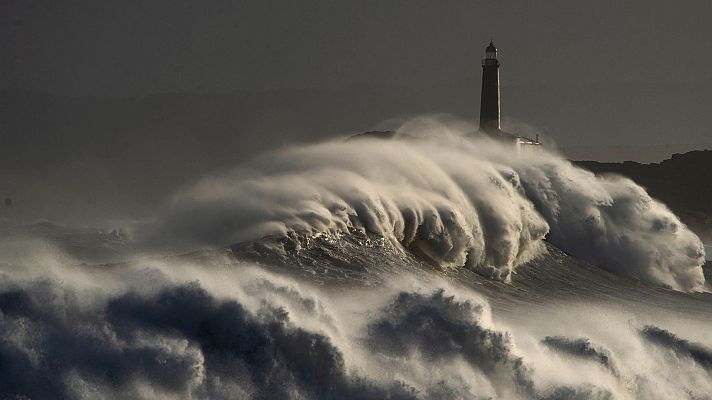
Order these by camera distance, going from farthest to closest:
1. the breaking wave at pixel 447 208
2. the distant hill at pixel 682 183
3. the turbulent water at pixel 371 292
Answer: the distant hill at pixel 682 183 < the breaking wave at pixel 447 208 < the turbulent water at pixel 371 292

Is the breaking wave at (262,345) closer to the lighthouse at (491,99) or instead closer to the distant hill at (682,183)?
the lighthouse at (491,99)

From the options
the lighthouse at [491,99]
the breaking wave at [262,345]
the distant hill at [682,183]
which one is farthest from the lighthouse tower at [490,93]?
the distant hill at [682,183]

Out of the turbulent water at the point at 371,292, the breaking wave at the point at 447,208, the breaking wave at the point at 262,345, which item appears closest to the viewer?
the breaking wave at the point at 262,345

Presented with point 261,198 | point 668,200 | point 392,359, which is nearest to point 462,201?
point 261,198

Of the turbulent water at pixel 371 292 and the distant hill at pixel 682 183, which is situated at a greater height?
the turbulent water at pixel 371 292

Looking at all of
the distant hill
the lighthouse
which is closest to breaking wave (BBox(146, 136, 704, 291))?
the lighthouse

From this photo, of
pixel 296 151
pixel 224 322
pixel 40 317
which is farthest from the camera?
pixel 296 151

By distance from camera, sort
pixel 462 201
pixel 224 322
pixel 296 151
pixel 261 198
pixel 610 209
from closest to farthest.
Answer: pixel 224 322, pixel 261 198, pixel 462 201, pixel 296 151, pixel 610 209

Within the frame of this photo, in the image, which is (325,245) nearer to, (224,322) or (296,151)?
(224,322)
